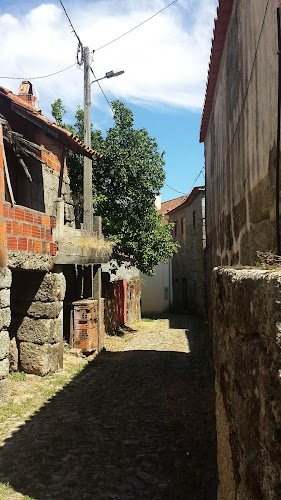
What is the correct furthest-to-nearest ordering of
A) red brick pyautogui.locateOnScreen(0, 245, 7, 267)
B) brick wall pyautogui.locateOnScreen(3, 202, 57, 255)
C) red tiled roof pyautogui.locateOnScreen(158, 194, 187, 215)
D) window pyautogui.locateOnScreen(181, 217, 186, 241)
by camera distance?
red tiled roof pyautogui.locateOnScreen(158, 194, 187, 215) → window pyautogui.locateOnScreen(181, 217, 186, 241) → brick wall pyautogui.locateOnScreen(3, 202, 57, 255) → red brick pyautogui.locateOnScreen(0, 245, 7, 267)

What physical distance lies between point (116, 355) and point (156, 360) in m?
1.14

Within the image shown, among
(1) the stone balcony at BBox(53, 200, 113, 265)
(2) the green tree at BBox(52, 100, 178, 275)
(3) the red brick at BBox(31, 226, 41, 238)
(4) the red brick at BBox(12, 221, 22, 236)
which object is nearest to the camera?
(4) the red brick at BBox(12, 221, 22, 236)

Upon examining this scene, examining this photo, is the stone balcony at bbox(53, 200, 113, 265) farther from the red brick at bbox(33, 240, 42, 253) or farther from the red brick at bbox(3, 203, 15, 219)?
the red brick at bbox(3, 203, 15, 219)

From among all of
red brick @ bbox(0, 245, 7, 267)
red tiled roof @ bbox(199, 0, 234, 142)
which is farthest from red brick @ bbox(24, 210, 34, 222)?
red tiled roof @ bbox(199, 0, 234, 142)

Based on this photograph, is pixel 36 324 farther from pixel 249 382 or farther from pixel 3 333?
pixel 249 382

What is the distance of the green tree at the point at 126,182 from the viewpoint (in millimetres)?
12648

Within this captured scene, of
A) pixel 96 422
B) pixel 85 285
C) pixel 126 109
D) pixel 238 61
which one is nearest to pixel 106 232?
pixel 85 285

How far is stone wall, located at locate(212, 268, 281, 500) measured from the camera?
1.18 meters

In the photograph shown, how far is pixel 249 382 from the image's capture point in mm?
1454

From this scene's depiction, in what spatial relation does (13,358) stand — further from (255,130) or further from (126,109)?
(126,109)

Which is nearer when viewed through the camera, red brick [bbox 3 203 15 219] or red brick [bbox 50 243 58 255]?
red brick [bbox 3 203 15 219]

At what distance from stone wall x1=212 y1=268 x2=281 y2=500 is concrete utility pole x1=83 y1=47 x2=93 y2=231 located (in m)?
9.47

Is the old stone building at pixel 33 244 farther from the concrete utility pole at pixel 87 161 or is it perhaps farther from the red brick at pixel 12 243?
the concrete utility pole at pixel 87 161

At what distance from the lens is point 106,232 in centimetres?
1297
